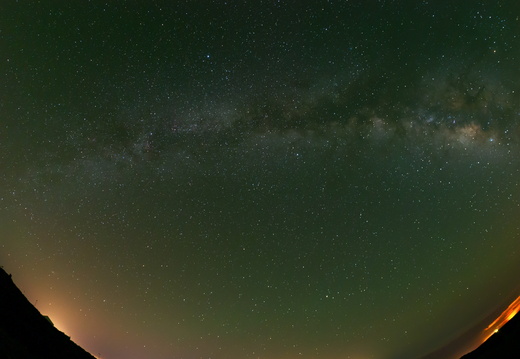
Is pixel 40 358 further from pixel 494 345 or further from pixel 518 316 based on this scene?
pixel 518 316

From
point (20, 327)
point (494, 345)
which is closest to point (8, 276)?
point (20, 327)

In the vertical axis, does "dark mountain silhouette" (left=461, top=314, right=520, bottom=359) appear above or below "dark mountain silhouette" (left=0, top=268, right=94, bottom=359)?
above

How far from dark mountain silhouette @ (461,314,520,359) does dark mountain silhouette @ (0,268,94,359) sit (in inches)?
430

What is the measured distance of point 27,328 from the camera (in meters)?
8.19

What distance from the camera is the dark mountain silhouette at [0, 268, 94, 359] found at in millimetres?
7764

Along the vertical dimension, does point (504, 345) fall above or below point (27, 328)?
above

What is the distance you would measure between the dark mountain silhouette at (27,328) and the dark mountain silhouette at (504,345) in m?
10.9

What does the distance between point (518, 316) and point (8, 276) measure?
42.9 feet

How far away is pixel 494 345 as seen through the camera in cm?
992

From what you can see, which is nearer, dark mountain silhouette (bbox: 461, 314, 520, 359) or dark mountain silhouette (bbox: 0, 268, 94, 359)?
dark mountain silhouette (bbox: 0, 268, 94, 359)

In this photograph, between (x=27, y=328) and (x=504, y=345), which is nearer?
(x=27, y=328)

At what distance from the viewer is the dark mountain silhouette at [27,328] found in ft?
25.5

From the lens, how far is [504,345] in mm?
9547

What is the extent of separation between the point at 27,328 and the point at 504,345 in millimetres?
11717
